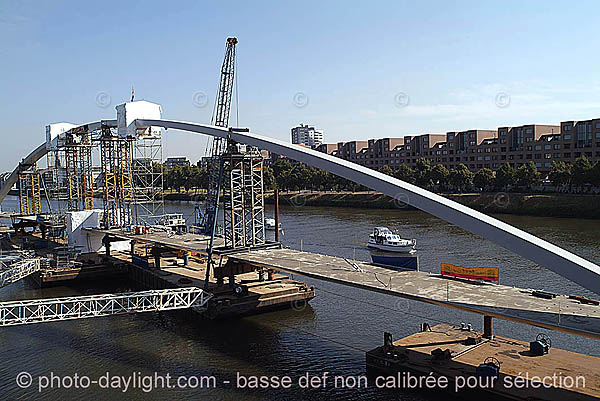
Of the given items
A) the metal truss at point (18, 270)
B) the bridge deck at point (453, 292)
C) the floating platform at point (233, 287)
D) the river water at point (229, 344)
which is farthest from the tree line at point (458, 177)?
the bridge deck at point (453, 292)

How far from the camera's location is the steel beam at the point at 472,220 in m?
11.6

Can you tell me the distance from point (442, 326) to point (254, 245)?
8511mm

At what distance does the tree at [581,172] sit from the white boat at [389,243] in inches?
1009

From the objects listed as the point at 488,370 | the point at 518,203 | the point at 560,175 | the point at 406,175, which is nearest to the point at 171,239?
the point at 488,370

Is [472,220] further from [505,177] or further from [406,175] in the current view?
[406,175]

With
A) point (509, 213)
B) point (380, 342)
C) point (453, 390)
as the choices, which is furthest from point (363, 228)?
point (453, 390)

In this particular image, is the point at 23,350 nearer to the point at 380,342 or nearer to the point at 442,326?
the point at 380,342

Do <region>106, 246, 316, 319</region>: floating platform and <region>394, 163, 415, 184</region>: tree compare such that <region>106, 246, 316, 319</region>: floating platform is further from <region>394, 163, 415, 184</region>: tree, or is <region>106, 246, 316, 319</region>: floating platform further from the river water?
<region>394, 163, 415, 184</region>: tree

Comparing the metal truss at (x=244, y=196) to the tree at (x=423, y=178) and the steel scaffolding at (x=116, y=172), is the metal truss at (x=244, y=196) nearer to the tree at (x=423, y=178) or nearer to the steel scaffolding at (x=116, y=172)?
the steel scaffolding at (x=116, y=172)

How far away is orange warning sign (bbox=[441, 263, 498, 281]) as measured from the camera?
50.9 feet

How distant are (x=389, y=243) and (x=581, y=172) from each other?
92.4 feet

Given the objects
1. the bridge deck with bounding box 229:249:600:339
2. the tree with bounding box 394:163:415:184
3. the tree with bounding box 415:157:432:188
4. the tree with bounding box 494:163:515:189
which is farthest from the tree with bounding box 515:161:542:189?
the bridge deck with bounding box 229:249:600:339

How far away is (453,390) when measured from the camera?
13445mm

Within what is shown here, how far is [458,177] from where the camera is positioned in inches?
2623
